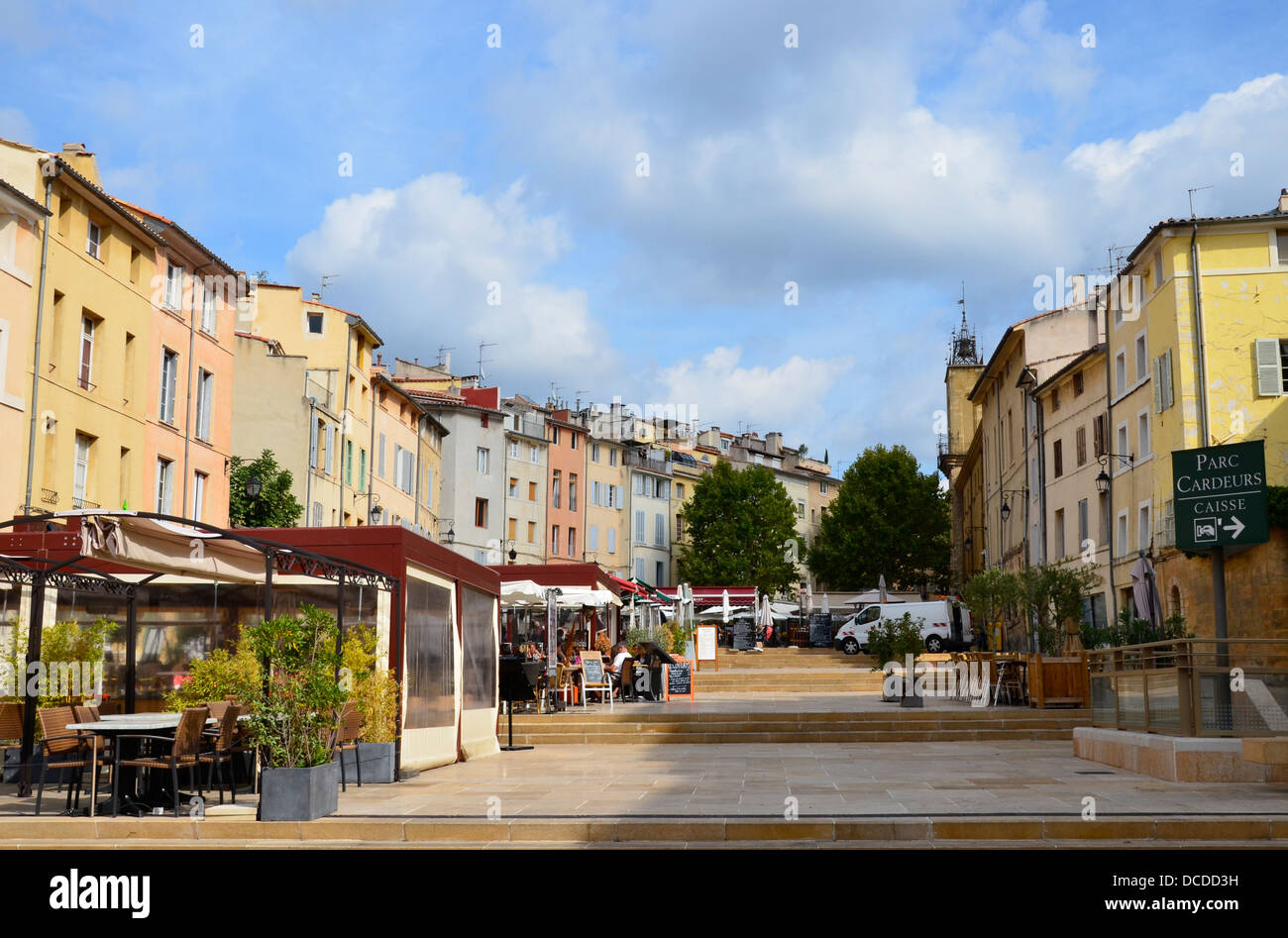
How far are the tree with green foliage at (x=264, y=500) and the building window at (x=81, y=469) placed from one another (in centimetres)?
863

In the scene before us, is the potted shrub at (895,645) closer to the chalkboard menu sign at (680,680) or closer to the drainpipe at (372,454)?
the chalkboard menu sign at (680,680)

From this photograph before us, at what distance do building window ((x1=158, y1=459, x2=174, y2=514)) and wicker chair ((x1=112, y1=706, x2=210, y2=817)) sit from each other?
1896cm

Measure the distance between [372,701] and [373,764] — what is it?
3.40ft

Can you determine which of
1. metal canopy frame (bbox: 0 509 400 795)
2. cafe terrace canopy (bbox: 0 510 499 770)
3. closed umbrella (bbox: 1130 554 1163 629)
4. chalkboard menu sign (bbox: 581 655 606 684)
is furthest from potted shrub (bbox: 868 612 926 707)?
metal canopy frame (bbox: 0 509 400 795)

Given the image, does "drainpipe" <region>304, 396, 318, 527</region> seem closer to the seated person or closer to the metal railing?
the seated person

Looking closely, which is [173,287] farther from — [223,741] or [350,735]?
[223,741]

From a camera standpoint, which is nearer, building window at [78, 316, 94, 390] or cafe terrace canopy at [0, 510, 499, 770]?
cafe terrace canopy at [0, 510, 499, 770]

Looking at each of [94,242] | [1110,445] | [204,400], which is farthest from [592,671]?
[1110,445]

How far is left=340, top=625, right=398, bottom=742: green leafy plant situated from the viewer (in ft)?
40.9

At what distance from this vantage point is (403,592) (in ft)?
47.4

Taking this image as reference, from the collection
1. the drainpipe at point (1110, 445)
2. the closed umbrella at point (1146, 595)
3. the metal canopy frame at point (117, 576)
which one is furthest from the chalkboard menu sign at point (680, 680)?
the metal canopy frame at point (117, 576)

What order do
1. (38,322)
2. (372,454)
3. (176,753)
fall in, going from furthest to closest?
(372,454) < (38,322) < (176,753)

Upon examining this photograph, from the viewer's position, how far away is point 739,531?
70.8m

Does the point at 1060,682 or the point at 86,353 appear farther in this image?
the point at 86,353
